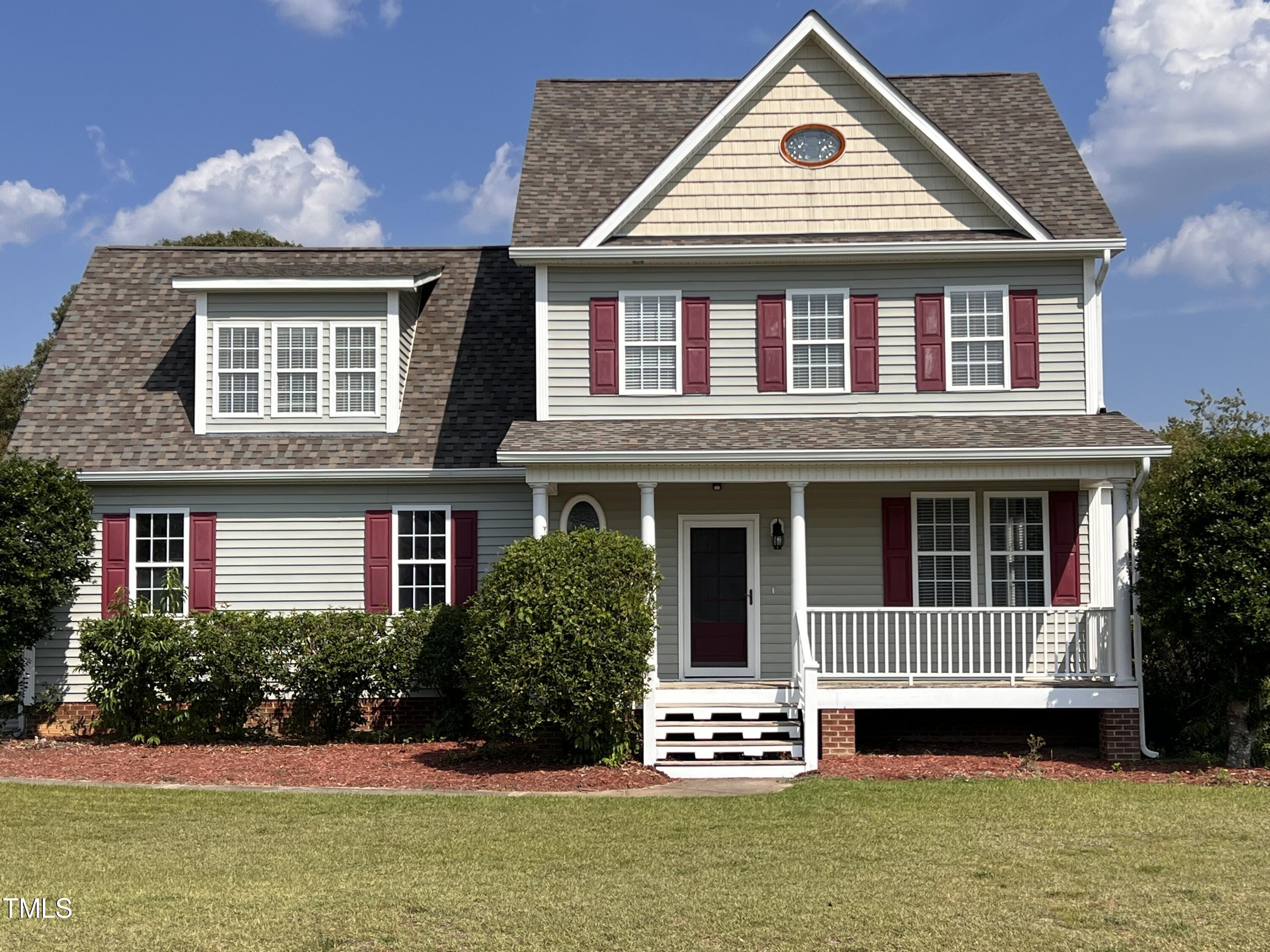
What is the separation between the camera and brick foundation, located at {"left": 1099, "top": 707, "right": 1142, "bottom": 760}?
13.9m

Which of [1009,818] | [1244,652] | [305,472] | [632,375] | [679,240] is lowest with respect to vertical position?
[1009,818]

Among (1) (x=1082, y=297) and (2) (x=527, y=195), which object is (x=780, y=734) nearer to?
(1) (x=1082, y=297)

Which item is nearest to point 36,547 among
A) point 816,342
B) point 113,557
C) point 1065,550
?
point 113,557

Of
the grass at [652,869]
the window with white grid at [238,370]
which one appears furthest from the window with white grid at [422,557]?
the grass at [652,869]

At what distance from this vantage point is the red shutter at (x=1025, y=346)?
15.5m

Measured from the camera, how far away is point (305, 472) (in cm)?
1599

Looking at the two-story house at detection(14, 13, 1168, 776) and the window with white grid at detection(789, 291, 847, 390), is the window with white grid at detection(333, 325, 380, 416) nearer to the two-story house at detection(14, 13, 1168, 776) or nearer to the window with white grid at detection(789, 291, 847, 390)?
the two-story house at detection(14, 13, 1168, 776)

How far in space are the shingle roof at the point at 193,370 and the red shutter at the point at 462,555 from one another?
0.74 m

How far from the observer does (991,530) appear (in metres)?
15.6

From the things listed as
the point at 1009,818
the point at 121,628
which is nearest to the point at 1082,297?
the point at 1009,818

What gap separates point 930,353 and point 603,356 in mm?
4167

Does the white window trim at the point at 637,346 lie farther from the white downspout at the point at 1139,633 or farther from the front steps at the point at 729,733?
the white downspout at the point at 1139,633

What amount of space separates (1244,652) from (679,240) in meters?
8.10

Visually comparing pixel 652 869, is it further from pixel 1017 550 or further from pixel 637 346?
pixel 1017 550
